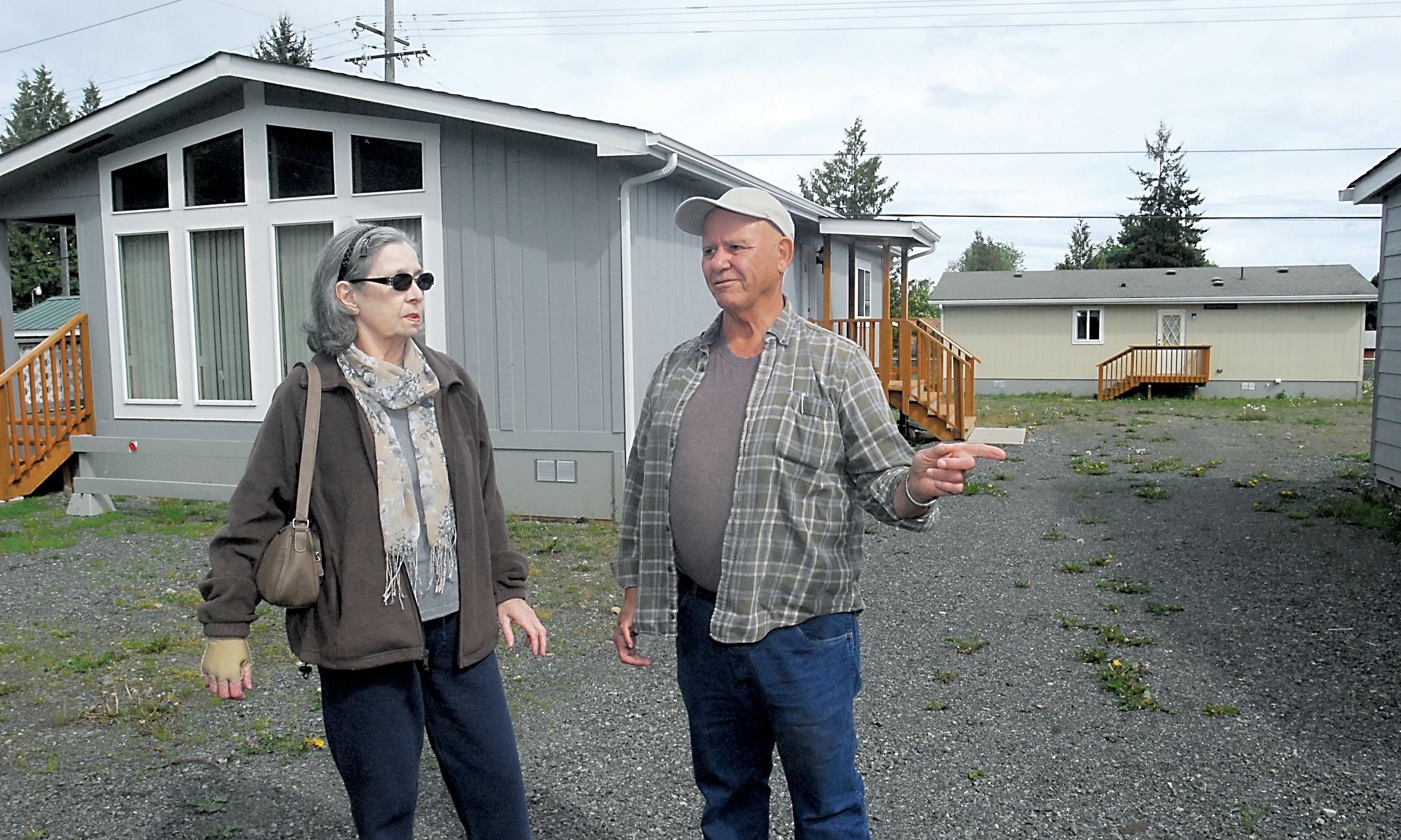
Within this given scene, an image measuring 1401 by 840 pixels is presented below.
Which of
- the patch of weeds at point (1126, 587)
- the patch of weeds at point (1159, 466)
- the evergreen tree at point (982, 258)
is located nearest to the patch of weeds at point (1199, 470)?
the patch of weeds at point (1159, 466)

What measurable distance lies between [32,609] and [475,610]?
499cm

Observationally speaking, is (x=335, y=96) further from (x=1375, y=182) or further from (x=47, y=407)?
(x=1375, y=182)

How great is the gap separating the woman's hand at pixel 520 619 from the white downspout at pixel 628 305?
18.1 feet

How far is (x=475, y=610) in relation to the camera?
235 cm

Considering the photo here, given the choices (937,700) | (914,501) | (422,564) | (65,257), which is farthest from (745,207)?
(65,257)

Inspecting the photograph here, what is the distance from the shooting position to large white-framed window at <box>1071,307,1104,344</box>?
26172 mm

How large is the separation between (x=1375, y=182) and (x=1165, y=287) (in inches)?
739

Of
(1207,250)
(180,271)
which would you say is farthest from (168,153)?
(1207,250)

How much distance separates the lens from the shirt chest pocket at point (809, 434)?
2209mm

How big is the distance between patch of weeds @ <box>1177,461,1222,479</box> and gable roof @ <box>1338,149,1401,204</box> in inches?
121

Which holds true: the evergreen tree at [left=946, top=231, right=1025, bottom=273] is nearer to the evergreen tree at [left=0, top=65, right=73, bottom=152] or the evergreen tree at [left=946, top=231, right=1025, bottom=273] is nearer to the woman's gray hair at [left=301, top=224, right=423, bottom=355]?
the evergreen tree at [left=0, top=65, right=73, bottom=152]

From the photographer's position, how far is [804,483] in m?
2.22

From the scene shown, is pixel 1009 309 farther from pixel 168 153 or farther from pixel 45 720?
pixel 45 720

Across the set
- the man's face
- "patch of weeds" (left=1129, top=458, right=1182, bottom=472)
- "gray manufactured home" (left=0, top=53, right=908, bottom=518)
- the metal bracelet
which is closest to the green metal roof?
"gray manufactured home" (left=0, top=53, right=908, bottom=518)
